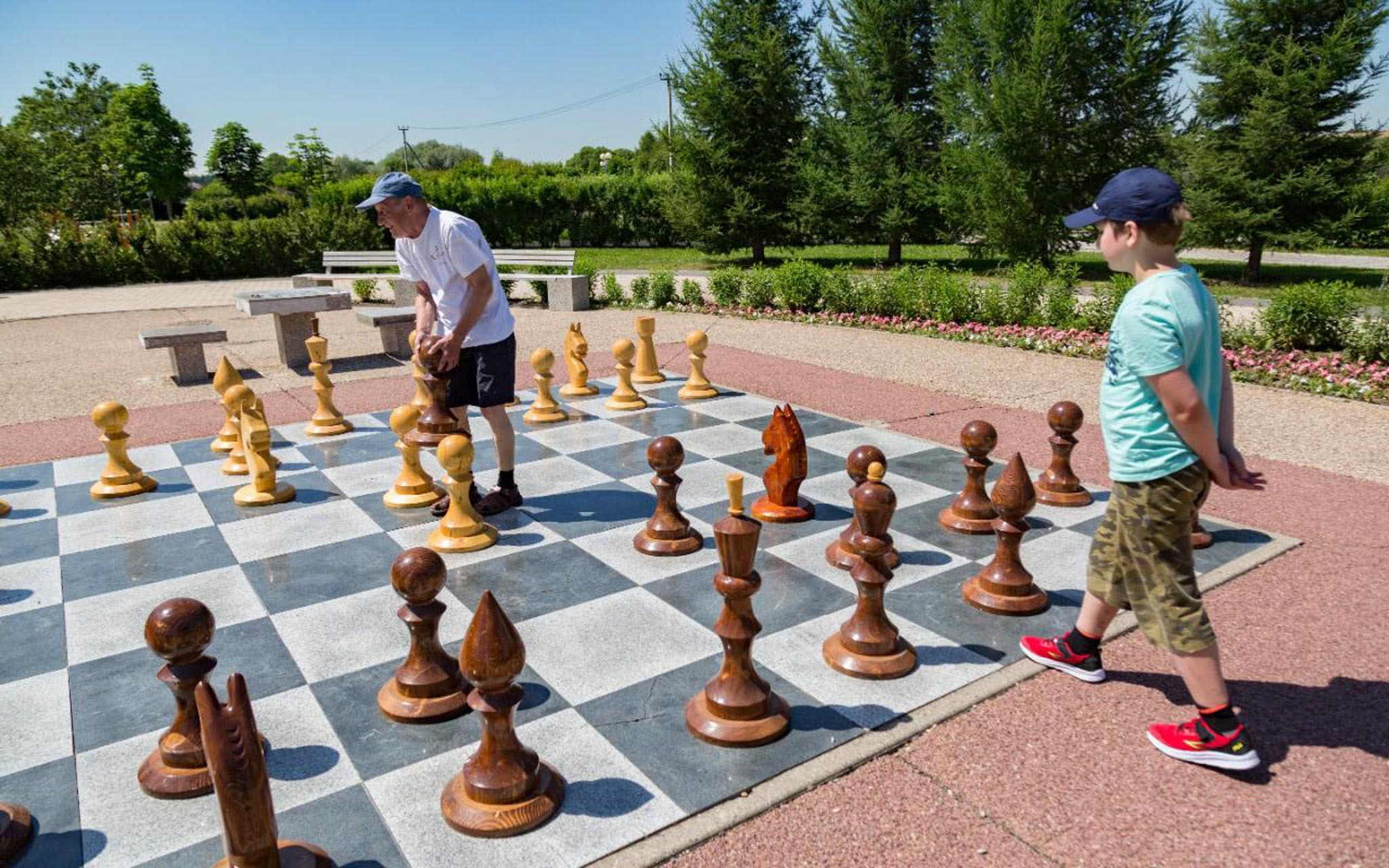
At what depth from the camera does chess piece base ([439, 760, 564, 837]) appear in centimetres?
223

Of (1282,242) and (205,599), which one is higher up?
(1282,242)

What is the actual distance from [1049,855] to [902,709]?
0.67 meters

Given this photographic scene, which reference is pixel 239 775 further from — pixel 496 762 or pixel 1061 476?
pixel 1061 476

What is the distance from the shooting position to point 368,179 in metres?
29.0

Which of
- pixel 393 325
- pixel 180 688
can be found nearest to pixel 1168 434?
pixel 180 688

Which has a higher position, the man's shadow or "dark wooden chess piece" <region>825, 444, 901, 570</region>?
"dark wooden chess piece" <region>825, 444, 901, 570</region>

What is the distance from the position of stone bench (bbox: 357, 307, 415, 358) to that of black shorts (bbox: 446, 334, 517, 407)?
5.80m

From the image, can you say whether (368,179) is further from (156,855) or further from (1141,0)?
(156,855)

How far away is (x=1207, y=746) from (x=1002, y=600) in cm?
99

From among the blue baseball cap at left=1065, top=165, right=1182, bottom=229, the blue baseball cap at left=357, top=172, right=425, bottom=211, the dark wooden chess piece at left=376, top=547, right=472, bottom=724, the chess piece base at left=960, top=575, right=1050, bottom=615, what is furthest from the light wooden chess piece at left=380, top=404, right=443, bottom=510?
the blue baseball cap at left=1065, top=165, right=1182, bottom=229

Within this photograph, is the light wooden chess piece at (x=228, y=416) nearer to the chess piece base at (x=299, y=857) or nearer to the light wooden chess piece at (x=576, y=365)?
the light wooden chess piece at (x=576, y=365)

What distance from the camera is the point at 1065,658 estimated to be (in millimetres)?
2963

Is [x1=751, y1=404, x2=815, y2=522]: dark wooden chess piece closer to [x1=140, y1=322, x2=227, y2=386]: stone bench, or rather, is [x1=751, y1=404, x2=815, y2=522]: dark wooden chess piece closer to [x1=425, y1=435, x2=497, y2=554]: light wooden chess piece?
[x1=425, y1=435, x2=497, y2=554]: light wooden chess piece

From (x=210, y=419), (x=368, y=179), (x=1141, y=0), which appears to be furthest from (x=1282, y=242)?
(x=368, y=179)
